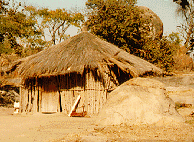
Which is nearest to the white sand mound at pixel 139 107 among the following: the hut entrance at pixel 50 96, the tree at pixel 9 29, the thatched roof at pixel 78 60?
the thatched roof at pixel 78 60

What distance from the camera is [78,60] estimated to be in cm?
1030

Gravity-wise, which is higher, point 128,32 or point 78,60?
point 128,32

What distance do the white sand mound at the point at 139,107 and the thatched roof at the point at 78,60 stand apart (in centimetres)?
250

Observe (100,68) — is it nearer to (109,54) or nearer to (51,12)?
(109,54)

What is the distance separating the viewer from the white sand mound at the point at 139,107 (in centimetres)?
664

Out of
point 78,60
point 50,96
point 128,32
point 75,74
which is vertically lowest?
point 50,96

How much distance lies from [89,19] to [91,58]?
8.41m

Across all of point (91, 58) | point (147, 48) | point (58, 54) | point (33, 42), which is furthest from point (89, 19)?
point (33, 42)

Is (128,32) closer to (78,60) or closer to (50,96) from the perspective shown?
(78,60)

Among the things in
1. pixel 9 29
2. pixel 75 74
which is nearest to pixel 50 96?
pixel 75 74

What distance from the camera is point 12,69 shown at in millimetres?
12594

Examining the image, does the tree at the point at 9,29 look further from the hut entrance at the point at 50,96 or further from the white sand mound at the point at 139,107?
the white sand mound at the point at 139,107

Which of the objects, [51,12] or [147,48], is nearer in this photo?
[147,48]

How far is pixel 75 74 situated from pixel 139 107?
4296 mm
